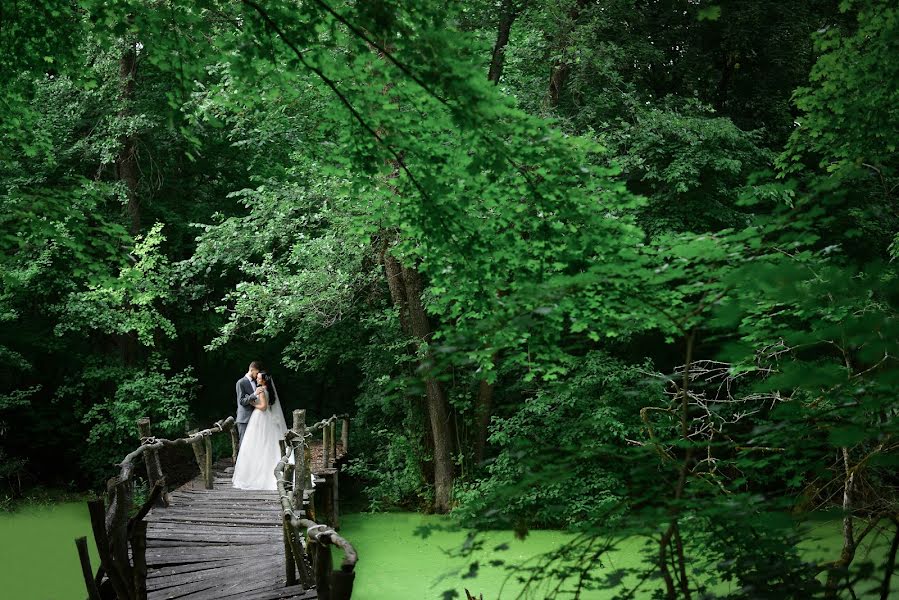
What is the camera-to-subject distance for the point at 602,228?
3.78 m

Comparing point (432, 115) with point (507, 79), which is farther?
point (507, 79)

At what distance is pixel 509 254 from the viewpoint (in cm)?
413

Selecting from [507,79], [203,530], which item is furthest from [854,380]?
[507,79]

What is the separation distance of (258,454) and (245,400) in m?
0.69

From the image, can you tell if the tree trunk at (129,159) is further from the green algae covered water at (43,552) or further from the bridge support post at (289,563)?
the bridge support post at (289,563)

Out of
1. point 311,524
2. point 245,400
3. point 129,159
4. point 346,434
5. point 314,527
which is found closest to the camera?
point 314,527

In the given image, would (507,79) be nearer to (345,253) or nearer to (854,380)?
(345,253)

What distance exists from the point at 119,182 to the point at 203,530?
7.39 metres

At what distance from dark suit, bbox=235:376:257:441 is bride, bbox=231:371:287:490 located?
0.29ft

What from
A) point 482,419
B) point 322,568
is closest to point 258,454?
point 482,419

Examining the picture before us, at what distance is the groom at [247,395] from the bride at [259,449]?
0.07m

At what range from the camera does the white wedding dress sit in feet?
34.3

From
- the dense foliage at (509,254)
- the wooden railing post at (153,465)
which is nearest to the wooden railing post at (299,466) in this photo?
the wooden railing post at (153,465)

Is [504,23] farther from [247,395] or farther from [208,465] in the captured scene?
[208,465]
